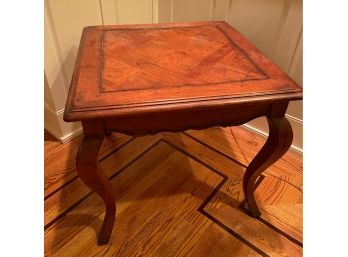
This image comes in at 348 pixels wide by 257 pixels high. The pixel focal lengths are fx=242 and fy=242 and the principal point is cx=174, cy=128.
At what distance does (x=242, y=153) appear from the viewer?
51.9 inches

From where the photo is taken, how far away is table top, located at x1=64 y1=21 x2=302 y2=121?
64 centimetres

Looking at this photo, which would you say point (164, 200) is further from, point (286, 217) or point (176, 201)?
point (286, 217)

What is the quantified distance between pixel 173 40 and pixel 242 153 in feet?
2.35

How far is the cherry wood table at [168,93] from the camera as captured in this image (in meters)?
0.64

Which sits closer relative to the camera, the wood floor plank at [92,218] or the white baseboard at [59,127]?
the wood floor plank at [92,218]

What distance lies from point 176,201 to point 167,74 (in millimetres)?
589

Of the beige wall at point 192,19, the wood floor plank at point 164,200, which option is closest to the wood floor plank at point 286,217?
the wood floor plank at point 164,200

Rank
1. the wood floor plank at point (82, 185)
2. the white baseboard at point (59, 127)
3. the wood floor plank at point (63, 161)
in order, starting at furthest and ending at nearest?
the white baseboard at point (59, 127), the wood floor plank at point (63, 161), the wood floor plank at point (82, 185)

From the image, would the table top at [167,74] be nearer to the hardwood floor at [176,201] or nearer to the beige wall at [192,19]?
the beige wall at [192,19]

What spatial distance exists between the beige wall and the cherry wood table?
1.08 feet

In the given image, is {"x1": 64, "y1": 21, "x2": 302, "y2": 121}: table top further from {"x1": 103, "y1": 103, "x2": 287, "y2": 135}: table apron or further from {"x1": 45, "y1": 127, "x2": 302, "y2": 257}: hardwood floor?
{"x1": 45, "y1": 127, "x2": 302, "y2": 257}: hardwood floor

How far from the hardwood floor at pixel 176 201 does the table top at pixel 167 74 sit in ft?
Result: 1.87

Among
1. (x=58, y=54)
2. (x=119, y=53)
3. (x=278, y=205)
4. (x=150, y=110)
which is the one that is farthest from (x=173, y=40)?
(x=278, y=205)

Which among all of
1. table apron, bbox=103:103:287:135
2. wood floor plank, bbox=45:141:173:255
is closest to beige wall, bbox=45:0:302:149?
wood floor plank, bbox=45:141:173:255
